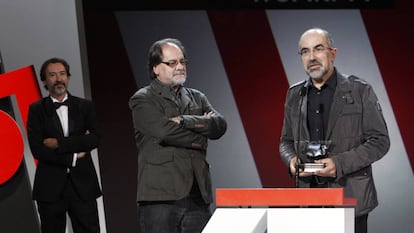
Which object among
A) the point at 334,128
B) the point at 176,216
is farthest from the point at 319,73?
the point at 176,216

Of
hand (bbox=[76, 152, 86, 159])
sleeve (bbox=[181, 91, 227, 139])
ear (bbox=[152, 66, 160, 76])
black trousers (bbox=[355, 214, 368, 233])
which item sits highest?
ear (bbox=[152, 66, 160, 76])

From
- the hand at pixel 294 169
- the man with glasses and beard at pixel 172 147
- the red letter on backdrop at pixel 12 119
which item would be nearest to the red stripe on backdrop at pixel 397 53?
the man with glasses and beard at pixel 172 147

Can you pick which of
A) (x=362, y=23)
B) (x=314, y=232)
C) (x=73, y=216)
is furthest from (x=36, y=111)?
(x=314, y=232)

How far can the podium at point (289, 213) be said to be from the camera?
9.97ft

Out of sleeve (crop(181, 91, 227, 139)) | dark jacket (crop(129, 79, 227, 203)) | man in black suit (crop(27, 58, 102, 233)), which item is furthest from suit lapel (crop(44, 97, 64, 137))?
sleeve (crop(181, 91, 227, 139))

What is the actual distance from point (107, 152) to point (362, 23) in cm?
230

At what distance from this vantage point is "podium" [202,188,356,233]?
304 cm

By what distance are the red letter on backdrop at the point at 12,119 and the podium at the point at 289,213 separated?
11.4ft

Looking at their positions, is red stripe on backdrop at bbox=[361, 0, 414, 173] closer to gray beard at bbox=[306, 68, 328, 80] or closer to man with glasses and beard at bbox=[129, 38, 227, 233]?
man with glasses and beard at bbox=[129, 38, 227, 233]

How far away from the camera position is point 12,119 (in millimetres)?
6316

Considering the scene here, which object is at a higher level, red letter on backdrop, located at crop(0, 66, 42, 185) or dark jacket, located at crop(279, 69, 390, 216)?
red letter on backdrop, located at crop(0, 66, 42, 185)

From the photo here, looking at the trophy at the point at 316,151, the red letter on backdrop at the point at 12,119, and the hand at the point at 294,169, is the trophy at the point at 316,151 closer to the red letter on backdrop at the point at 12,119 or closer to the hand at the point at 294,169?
the hand at the point at 294,169

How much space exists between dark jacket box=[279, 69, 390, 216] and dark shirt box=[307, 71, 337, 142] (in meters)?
0.03

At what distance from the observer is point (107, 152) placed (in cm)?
677
